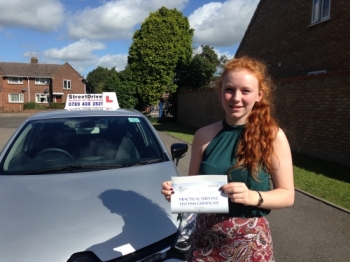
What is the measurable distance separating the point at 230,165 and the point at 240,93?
36 cm

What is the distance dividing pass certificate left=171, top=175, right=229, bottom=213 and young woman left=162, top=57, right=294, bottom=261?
0.13ft

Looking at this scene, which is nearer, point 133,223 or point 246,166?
point 246,166

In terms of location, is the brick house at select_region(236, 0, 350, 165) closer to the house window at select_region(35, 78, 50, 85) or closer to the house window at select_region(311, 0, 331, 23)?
the house window at select_region(311, 0, 331, 23)

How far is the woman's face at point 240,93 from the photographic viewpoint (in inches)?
67.9

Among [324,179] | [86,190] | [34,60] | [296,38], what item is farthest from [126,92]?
[34,60]

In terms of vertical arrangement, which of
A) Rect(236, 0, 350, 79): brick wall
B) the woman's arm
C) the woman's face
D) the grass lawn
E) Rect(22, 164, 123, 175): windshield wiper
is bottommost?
the grass lawn

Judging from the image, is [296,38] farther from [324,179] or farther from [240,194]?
[240,194]

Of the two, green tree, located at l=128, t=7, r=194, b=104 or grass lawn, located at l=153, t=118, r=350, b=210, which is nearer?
grass lawn, located at l=153, t=118, r=350, b=210

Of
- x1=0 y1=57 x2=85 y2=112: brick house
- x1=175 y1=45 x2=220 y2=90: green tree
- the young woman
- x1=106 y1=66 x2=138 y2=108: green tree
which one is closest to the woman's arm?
the young woman

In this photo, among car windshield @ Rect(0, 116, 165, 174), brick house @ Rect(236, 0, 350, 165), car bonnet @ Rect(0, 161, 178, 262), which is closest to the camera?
car bonnet @ Rect(0, 161, 178, 262)

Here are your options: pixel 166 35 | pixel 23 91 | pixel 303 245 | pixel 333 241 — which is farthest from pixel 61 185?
pixel 23 91

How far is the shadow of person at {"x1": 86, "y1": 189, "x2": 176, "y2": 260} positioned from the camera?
2.10 m

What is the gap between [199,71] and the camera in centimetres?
2300

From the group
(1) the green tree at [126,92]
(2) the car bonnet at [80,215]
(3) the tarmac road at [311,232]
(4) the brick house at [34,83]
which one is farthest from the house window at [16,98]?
(2) the car bonnet at [80,215]
